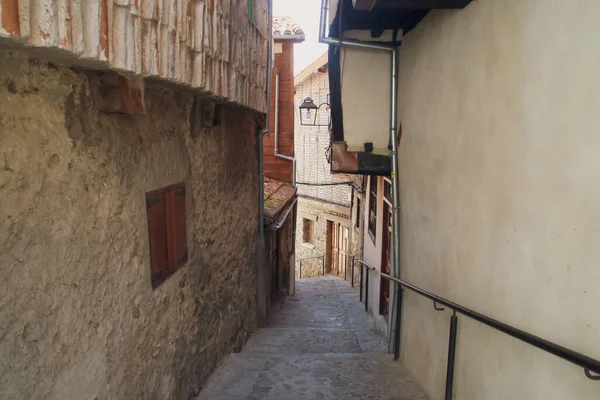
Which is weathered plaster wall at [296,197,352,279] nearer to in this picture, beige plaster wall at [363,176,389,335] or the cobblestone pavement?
beige plaster wall at [363,176,389,335]

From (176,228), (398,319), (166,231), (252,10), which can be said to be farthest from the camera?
(252,10)

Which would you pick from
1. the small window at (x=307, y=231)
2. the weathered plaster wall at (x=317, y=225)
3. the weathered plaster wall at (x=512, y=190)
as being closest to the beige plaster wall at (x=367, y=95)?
the weathered plaster wall at (x=512, y=190)

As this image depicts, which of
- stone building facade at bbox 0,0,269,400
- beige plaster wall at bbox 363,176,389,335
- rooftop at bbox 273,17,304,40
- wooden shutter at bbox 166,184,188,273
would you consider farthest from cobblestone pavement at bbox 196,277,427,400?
rooftop at bbox 273,17,304,40

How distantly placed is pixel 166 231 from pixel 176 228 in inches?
5.5

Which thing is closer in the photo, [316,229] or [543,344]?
[543,344]

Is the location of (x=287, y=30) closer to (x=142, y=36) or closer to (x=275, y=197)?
(x=275, y=197)

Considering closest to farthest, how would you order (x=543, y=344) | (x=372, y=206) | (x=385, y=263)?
1. (x=543, y=344)
2. (x=385, y=263)
3. (x=372, y=206)

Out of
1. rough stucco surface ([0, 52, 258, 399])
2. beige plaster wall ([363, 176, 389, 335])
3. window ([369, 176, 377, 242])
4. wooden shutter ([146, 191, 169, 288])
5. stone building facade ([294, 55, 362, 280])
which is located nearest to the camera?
rough stucco surface ([0, 52, 258, 399])

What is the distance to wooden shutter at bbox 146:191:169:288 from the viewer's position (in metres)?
3.31

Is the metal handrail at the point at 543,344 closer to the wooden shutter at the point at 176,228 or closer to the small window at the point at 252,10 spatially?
the wooden shutter at the point at 176,228

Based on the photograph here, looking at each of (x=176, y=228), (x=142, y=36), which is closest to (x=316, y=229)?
(x=176, y=228)

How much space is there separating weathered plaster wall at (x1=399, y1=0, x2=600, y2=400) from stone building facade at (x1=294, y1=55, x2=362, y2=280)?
1196 centimetres

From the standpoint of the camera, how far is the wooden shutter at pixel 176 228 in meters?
3.62

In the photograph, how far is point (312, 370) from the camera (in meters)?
4.93
